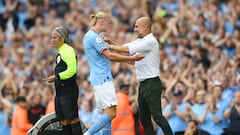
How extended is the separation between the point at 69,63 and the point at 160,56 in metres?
7.77

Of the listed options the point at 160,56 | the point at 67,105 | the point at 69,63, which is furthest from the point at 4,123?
the point at 69,63

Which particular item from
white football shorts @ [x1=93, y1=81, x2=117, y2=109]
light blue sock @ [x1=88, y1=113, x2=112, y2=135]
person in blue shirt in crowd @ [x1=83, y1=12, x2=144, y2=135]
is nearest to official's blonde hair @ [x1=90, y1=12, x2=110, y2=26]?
person in blue shirt in crowd @ [x1=83, y1=12, x2=144, y2=135]

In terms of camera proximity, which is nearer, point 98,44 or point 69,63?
point 98,44

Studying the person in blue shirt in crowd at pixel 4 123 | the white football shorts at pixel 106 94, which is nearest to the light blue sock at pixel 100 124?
the white football shorts at pixel 106 94

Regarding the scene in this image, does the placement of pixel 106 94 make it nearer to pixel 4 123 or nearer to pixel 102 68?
pixel 102 68

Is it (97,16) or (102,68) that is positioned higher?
(97,16)

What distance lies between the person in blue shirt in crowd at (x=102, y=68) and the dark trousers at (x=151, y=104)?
1.98 feet

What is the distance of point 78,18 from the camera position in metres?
23.8

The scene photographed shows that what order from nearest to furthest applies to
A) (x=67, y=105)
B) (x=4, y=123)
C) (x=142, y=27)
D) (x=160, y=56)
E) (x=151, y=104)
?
1. (x=67, y=105)
2. (x=151, y=104)
3. (x=142, y=27)
4. (x=4, y=123)
5. (x=160, y=56)

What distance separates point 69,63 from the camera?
12.3 meters

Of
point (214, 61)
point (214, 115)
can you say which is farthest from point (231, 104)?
point (214, 61)

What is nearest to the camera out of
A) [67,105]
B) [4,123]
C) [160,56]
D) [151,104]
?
[67,105]

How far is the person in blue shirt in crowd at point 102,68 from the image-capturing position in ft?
40.0

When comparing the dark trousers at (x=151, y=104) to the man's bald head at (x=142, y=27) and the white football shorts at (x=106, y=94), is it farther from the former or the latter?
the man's bald head at (x=142, y=27)
